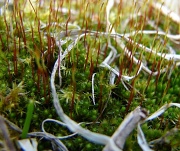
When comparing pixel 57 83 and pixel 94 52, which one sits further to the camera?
pixel 94 52

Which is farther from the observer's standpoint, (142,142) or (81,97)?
(81,97)

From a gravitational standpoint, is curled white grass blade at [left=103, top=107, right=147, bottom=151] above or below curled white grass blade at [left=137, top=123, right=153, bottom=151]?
above

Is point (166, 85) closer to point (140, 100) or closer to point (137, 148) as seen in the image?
point (140, 100)


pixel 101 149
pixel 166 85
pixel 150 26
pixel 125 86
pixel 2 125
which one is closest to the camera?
pixel 2 125

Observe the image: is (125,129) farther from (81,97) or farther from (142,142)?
(81,97)

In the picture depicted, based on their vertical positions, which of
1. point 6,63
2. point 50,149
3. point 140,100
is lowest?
point 50,149

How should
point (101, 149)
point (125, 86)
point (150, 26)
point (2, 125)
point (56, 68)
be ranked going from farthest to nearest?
1. point (150, 26)
2. point (125, 86)
3. point (56, 68)
4. point (101, 149)
5. point (2, 125)

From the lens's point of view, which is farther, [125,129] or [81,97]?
[81,97]

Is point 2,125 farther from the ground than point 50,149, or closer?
farther from the ground

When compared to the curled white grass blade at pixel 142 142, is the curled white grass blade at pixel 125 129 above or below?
above

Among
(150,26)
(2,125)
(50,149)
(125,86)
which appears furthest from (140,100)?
(150,26)

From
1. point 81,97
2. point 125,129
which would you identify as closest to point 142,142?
point 125,129
